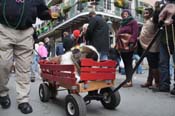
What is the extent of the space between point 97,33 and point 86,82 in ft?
9.16

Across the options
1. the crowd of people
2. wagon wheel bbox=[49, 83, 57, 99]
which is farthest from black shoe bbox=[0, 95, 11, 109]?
wagon wheel bbox=[49, 83, 57, 99]

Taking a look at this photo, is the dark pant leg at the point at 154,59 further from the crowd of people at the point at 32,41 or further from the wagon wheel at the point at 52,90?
the wagon wheel at the point at 52,90

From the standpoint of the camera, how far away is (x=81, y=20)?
34.9 meters

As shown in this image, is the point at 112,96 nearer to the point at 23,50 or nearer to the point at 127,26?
the point at 23,50

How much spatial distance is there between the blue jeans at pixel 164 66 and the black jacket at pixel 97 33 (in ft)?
4.18

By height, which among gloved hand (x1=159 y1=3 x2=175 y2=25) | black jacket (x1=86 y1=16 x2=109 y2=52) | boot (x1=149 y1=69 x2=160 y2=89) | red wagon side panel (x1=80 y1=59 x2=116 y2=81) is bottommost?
boot (x1=149 y1=69 x2=160 y2=89)

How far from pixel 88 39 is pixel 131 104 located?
221 cm

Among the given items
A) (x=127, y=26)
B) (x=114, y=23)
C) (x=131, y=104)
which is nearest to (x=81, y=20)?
(x=114, y=23)

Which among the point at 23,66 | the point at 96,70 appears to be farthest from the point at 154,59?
the point at 23,66

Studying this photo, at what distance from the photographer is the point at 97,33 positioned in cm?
679

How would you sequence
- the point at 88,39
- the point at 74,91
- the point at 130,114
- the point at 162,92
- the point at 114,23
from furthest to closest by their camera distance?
the point at 114,23 → the point at 88,39 → the point at 162,92 → the point at 130,114 → the point at 74,91

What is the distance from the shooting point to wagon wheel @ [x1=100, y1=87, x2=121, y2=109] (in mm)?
4492

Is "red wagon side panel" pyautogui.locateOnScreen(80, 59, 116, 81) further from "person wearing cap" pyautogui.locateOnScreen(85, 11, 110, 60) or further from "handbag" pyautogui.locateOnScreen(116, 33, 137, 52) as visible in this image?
"handbag" pyautogui.locateOnScreen(116, 33, 137, 52)

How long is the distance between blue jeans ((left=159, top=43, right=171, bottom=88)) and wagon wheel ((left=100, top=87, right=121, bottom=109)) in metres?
1.99
